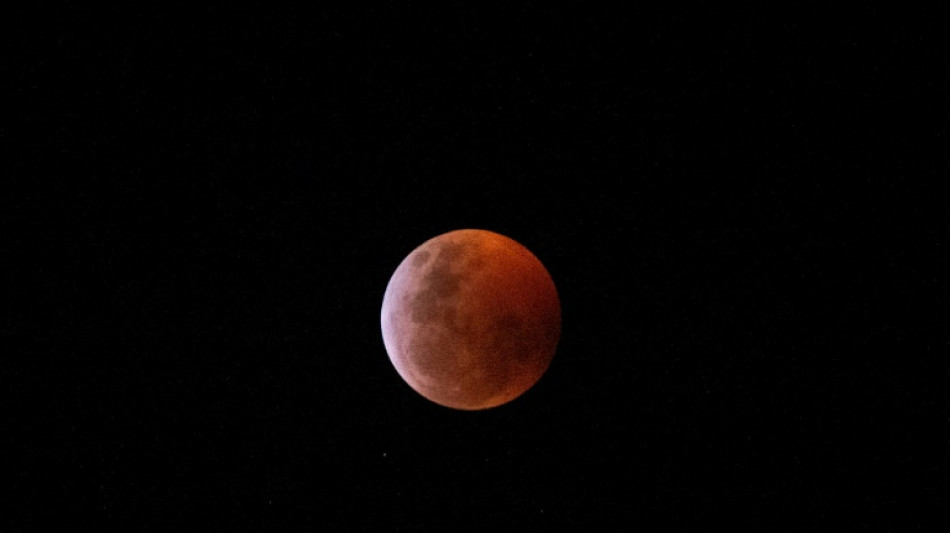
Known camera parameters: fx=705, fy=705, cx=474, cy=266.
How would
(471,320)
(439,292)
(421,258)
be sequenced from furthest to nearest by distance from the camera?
(421,258) → (439,292) → (471,320)

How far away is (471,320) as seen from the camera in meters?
4.38

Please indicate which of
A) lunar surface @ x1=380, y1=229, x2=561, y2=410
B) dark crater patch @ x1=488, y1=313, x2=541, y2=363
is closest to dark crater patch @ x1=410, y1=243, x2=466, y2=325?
lunar surface @ x1=380, y1=229, x2=561, y2=410

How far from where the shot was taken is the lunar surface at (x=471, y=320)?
14.4 feet

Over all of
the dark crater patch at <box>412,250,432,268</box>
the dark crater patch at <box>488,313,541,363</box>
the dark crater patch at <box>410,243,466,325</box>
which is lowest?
the dark crater patch at <box>488,313,541,363</box>

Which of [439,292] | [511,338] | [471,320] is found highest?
[439,292]

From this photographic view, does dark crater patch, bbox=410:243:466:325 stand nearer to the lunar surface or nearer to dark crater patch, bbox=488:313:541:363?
the lunar surface

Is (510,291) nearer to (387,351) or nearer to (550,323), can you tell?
(550,323)

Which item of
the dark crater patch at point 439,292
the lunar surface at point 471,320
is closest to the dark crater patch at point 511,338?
the lunar surface at point 471,320

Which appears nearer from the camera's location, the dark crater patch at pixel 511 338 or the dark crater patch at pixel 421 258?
the dark crater patch at pixel 511 338

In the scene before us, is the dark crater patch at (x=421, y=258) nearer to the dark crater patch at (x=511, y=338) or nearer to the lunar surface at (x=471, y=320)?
the lunar surface at (x=471, y=320)

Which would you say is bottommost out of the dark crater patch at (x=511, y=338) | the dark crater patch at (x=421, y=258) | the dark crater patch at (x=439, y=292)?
the dark crater patch at (x=511, y=338)

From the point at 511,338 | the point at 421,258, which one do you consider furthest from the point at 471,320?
the point at 421,258

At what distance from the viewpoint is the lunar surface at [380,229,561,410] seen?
4.40 meters

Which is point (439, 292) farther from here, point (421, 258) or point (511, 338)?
point (511, 338)
